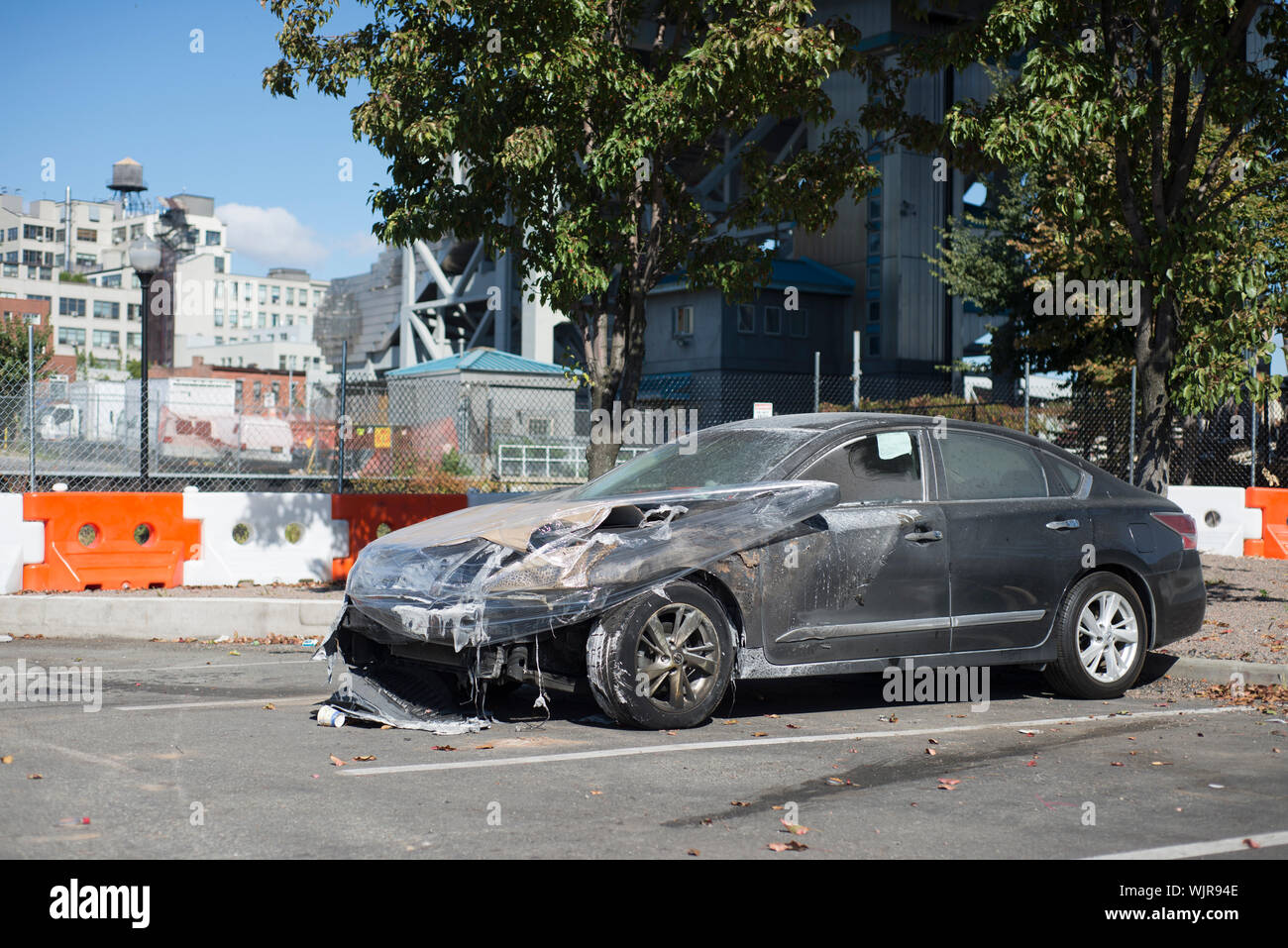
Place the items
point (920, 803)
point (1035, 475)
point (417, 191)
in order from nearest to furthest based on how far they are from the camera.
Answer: point (920, 803), point (1035, 475), point (417, 191)

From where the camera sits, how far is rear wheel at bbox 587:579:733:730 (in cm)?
625

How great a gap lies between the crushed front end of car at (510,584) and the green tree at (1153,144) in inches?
183

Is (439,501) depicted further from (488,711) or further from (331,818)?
(331,818)

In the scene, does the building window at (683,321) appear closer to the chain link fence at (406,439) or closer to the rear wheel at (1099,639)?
the chain link fence at (406,439)

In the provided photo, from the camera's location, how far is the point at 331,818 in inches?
186

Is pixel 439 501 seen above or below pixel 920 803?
above

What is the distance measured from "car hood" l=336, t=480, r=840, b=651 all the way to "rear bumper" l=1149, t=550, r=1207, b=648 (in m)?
2.53

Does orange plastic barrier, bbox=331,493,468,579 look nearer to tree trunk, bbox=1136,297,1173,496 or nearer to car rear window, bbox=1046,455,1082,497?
tree trunk, bbox=1136,297,1173,496

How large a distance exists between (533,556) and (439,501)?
6950mm

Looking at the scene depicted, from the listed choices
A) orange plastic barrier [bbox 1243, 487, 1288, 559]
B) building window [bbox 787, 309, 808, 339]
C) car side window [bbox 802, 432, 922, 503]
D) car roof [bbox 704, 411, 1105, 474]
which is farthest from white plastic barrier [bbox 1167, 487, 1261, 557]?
building window [bbox 787, 309, 808, 339]

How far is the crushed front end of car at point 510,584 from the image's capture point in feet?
20.2

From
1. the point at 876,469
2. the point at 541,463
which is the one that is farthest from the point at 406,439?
the point at 876,469

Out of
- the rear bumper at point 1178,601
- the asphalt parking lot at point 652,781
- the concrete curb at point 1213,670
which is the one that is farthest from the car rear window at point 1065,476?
the concrete curb at point 1213,670
